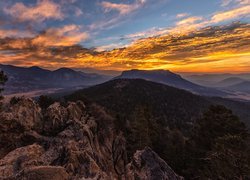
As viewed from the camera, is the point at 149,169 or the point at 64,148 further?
the point at 64,148

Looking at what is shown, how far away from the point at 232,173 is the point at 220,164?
1668mm

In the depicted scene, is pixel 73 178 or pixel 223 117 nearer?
pixel 73 178

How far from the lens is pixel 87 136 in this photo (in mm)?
49000

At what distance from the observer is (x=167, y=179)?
18266 millimetres

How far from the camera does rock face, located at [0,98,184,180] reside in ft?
60.1

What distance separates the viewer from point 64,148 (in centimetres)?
2497

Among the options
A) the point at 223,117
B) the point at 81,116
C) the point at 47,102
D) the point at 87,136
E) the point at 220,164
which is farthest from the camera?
the point at 47,102

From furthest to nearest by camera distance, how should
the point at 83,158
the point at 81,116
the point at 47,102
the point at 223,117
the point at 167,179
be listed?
the point at 47,102
the point at 81,116
the point at 223,117
the point at 83,158
the point at 167,179

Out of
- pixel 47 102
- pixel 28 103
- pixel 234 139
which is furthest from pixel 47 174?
pixel 47 102

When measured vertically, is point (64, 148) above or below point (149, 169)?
below

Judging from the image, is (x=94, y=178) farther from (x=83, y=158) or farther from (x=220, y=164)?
(x=220, y=164)

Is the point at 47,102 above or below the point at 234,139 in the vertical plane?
below

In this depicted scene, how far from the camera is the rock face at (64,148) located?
18.3m

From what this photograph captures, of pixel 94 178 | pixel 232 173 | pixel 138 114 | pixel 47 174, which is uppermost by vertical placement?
pixel 47 174
